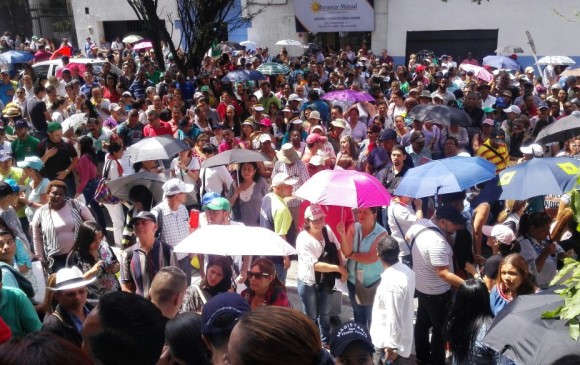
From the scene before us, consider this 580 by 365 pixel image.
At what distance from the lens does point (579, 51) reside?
24969mm

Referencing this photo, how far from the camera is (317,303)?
5.75 metres

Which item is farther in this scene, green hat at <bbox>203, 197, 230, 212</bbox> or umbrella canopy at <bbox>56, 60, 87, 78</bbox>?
umbrella canopy at <bbox>56, 60, 87, 78</bbox>

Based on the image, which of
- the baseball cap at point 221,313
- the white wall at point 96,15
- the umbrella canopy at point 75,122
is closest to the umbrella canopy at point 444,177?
the baseball cap at point 221,313

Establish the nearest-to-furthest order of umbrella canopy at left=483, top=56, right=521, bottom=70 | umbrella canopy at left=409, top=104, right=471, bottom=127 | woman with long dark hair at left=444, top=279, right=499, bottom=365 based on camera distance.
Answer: woman with long dark hair at left=444, top=279, right=499, bottom=365 → umbrella canopy at left=409, top=104, right=471, bottom=127 → umbrella canopy at left=483, top=56, right=521, bottom=70

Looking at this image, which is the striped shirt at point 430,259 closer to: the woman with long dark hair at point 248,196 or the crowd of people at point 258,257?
the crowd of people at point 258,257

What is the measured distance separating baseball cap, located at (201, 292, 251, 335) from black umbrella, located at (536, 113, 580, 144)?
6248mm

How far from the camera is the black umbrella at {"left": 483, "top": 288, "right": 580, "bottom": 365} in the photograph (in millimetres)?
Result: 3229

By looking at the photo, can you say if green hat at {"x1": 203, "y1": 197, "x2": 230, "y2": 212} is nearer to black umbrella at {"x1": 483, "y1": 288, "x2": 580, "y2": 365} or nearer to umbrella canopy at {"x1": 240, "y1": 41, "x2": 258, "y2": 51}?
black umbrella at {"x1": 483, "y1": 288, "x2": 580, "y2": 365}

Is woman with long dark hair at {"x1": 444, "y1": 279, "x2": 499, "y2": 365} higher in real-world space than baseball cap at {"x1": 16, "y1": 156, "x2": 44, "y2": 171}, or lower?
lower

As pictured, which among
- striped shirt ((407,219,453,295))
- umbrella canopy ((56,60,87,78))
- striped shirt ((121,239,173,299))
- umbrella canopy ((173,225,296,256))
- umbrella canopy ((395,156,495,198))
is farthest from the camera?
umbrella canopy ((56,60,87,78))

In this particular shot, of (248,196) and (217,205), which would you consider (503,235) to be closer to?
(217,205)

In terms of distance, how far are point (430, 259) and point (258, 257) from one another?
1453 millimetres

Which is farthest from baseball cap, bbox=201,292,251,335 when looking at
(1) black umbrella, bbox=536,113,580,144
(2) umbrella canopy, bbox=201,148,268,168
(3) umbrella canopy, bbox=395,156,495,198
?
(1) black umbrella, bbox=536,113,580,144

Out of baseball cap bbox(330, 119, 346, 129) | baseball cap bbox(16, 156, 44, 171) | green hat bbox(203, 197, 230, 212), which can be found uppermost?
baseball cap bbox(16, 156, 44, 171)
